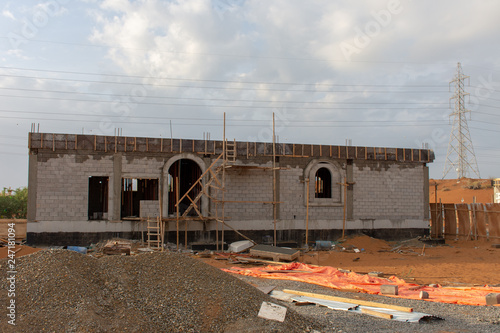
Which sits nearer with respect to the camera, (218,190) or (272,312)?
(272,312)

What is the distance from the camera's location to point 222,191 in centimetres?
1697

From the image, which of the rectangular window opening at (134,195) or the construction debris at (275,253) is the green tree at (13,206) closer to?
the rectangular window opening at (134,195)

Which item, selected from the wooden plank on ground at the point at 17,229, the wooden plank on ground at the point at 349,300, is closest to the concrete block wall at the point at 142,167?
the wooden plank on ground at the point at 17,229

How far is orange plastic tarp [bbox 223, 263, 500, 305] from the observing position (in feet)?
30.8

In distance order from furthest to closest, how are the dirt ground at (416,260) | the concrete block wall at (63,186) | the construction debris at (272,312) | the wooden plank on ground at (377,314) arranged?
the concrete block wall at (63,186) < the dirt ground at (416,260) < the wooden plank on ground at (377,314) < the construction debris at (272,312)

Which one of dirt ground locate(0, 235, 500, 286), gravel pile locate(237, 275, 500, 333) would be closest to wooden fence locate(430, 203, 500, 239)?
dirt ground locate(0, 235, 500, 286)

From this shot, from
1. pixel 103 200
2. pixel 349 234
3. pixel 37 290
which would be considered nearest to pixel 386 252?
pixel 349 234

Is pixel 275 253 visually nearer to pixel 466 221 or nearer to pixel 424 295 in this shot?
pixel 424 295

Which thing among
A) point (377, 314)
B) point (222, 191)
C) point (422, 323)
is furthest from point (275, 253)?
point (422, 323)

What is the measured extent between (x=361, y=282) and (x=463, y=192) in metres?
40.8

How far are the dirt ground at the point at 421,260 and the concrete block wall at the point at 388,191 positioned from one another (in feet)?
4.43

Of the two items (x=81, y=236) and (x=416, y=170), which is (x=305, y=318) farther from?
(x=416, y=170)

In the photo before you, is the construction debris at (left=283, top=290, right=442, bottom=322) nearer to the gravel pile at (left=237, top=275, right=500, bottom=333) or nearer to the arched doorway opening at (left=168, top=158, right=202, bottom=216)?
the gravel pile at (left=237, top=275, right=500, bottom=333)

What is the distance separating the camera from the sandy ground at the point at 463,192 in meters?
43.2
